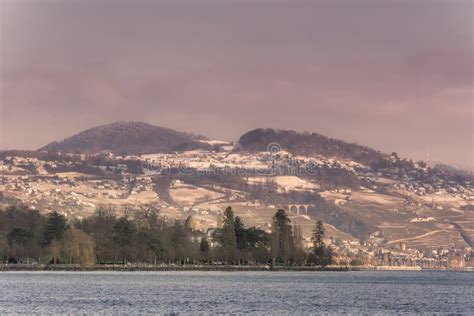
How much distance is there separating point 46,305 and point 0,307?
714 cm

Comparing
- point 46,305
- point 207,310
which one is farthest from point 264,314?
point 46,305

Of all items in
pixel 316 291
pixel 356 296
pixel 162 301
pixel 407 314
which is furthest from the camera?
pixel 316 291

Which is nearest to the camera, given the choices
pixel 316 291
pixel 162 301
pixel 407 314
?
pixel 407 314

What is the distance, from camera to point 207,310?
12106 centimetres

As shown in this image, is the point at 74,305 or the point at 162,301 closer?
the point at 74,305

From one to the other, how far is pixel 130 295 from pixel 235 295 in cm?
1574

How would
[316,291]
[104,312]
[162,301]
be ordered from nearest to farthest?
[104,312]
[162,301]
[316,291]

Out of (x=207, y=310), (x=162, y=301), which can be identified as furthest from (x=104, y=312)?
(x=162, y=301)

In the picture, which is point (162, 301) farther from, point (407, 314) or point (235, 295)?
point (407, 314)

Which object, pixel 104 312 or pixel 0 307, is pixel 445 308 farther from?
pixel 0 307

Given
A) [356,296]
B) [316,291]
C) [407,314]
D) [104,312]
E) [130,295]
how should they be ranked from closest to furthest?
[104,312], [407,314], [130,295], [356,296], [316,291]

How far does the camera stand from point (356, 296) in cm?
16262

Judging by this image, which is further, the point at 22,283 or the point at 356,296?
the point at 22,283

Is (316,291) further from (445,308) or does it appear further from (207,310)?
(207,310)
